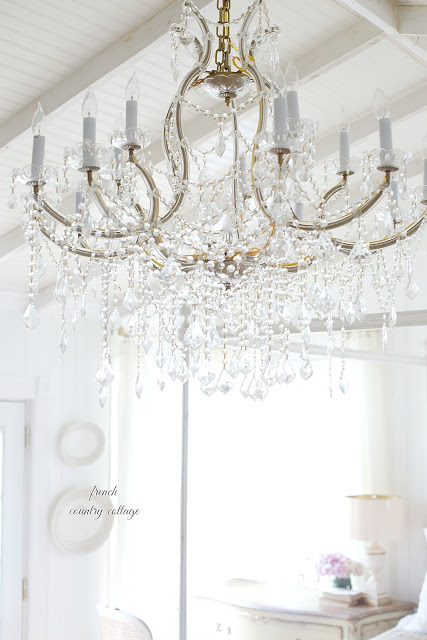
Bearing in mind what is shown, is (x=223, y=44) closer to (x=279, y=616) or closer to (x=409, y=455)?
(x=409, y=455)

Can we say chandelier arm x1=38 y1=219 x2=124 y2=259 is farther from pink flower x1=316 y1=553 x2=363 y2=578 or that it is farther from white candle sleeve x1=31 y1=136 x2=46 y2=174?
pink flower x1=316 y1=553 x2=363 y2=578

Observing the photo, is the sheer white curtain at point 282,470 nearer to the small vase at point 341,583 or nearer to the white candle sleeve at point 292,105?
the small vase at point 341,583

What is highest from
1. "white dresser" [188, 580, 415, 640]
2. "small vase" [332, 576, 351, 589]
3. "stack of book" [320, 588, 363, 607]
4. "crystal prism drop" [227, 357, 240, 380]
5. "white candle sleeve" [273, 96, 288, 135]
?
"white candle sleeve" [273, 96, 288, 135]

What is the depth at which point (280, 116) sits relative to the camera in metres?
1.54

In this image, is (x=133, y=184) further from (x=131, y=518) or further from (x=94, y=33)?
(x=131, y=518)

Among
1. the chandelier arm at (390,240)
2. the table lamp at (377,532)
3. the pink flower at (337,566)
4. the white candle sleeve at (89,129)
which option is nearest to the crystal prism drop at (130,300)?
the white candle sleeve at (89,129)

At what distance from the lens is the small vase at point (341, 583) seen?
147 inches

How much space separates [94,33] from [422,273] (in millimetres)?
2136

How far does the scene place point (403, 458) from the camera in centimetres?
369

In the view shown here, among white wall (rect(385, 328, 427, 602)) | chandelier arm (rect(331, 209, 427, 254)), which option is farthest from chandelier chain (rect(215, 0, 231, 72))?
white wall (rect(385, 328, 427, 602))

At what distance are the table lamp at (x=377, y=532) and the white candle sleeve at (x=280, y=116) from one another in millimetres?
2552

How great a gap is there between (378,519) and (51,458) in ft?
7.34

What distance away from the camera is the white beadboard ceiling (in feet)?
8.29

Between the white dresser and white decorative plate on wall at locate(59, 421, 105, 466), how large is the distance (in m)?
1.36
